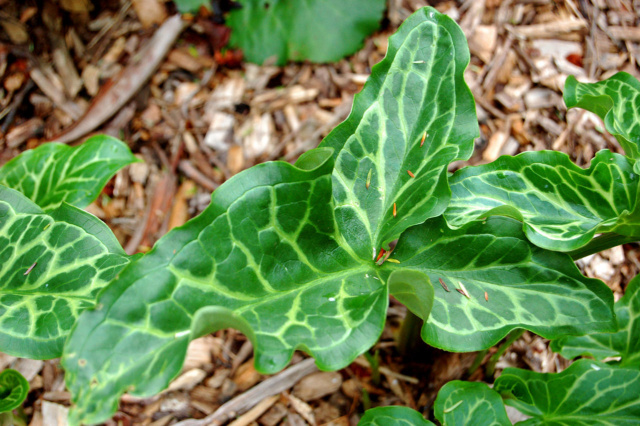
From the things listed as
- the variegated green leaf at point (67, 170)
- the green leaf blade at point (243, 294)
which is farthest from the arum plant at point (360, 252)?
the variegated green leaf at point (67, 170)

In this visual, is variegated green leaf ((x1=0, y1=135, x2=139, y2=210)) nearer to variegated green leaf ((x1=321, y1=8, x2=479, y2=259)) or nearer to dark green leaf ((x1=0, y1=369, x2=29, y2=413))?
dark green leaf ((x1=0, y1=369, x2=29, y2=413))

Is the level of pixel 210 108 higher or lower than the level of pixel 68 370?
lower

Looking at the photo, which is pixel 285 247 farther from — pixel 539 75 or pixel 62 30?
pixel 62 30

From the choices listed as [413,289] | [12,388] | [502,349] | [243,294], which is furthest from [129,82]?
[502,349]

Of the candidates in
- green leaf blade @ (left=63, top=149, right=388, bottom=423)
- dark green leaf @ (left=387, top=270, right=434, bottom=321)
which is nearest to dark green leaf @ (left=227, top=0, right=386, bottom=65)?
green leaf blade @ (left=63, top=149, right=388, bottom=423)

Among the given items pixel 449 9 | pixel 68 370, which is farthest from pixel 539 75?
pixel 68 370

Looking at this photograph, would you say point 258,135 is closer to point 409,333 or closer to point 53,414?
point 409,333

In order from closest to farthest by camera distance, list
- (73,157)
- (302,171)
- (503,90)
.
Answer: (302,171) < (73,157) < (503,90)

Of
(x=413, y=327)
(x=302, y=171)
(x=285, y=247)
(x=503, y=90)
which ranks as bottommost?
(x=413, y=327)
